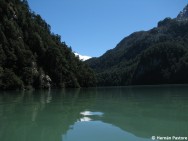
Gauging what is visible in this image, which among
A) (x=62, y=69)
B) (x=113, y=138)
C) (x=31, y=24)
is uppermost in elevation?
(x=31, y=24)

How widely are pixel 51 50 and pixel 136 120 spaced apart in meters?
102

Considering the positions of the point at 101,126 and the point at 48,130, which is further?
the point at 101,126

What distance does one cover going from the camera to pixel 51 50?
11744 centimetres

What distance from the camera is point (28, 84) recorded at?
3757 inches

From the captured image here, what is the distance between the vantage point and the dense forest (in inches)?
3629

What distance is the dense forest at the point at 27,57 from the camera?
3629 inches

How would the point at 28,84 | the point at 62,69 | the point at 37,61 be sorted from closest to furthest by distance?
the point at 28,84 → the point at 37,61 → the point at 62,69

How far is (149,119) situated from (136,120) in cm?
75

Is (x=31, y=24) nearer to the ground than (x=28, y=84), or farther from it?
farther from it

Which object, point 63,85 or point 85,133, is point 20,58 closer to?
point 63,85

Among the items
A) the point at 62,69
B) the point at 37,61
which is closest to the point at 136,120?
the point at 37,61

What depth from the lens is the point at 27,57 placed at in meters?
98.6

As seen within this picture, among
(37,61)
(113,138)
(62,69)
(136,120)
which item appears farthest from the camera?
(62,69)

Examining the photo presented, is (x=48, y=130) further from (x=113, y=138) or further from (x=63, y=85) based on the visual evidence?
(x=63, y=85)
